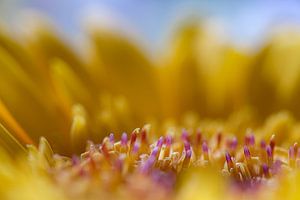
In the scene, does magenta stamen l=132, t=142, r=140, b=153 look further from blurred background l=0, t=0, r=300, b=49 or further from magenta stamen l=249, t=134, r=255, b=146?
blurred background l=0, t=0, r=300, b=49

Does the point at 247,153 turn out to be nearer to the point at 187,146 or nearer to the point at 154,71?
the point at 187,146

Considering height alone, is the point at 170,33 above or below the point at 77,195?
above

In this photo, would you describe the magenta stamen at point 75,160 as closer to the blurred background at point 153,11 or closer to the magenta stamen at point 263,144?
the magenta stamen at point 263,144

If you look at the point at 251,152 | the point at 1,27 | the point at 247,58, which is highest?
the point at 1,27

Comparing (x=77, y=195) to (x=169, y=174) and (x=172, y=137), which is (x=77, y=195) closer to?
(x=169, y=174)

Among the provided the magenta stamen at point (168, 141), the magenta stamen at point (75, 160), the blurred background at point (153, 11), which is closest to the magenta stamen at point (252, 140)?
the magenta stamen at point (168, 141)

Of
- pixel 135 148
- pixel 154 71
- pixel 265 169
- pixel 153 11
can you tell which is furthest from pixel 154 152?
pixel 153 11

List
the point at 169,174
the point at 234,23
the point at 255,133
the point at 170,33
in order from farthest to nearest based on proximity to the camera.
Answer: the point at 234,23 → the point at 170,33 → the point at 255,133 → the point at 169,174

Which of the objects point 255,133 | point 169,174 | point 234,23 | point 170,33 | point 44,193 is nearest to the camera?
point 44,193

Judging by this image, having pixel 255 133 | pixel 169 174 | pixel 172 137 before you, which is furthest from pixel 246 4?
pixel 169 174
